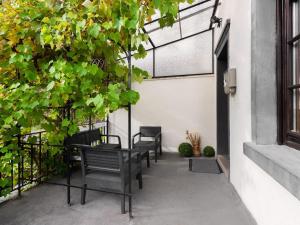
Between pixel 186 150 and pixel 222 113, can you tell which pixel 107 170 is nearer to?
pixel 186 150

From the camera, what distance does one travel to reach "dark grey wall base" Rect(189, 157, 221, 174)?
368 centimetres

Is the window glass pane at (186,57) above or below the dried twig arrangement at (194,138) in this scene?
above

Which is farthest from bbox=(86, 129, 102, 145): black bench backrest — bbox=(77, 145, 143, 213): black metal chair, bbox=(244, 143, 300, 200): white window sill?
bbox=(244, 143, 300, 200): white window sill

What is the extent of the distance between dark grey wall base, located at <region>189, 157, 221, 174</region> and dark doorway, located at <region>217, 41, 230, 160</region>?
364 millimetres

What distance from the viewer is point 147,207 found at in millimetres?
2346

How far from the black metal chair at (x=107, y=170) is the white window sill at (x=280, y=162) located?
124 cm

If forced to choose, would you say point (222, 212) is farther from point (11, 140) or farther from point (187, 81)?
point (187, 81)

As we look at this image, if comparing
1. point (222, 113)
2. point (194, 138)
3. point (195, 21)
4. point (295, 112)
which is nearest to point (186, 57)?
point (195, 21)

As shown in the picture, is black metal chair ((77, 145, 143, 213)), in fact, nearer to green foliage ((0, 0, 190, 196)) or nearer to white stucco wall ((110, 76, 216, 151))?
green foliage ((0, 0, 190, 196))

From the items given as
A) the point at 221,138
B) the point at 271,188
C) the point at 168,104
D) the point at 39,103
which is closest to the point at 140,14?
the point at 39,103

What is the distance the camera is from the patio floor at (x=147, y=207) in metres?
2.07

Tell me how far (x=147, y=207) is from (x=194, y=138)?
305 cm

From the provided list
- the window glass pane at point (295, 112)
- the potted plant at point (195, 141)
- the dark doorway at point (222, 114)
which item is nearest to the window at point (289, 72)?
the window glass pane at point (295, 112)

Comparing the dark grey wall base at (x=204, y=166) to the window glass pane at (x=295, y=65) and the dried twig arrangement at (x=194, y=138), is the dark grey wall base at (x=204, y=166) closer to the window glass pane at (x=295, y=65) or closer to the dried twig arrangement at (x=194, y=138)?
the dried twig arrangement at (x=194, y=138)
